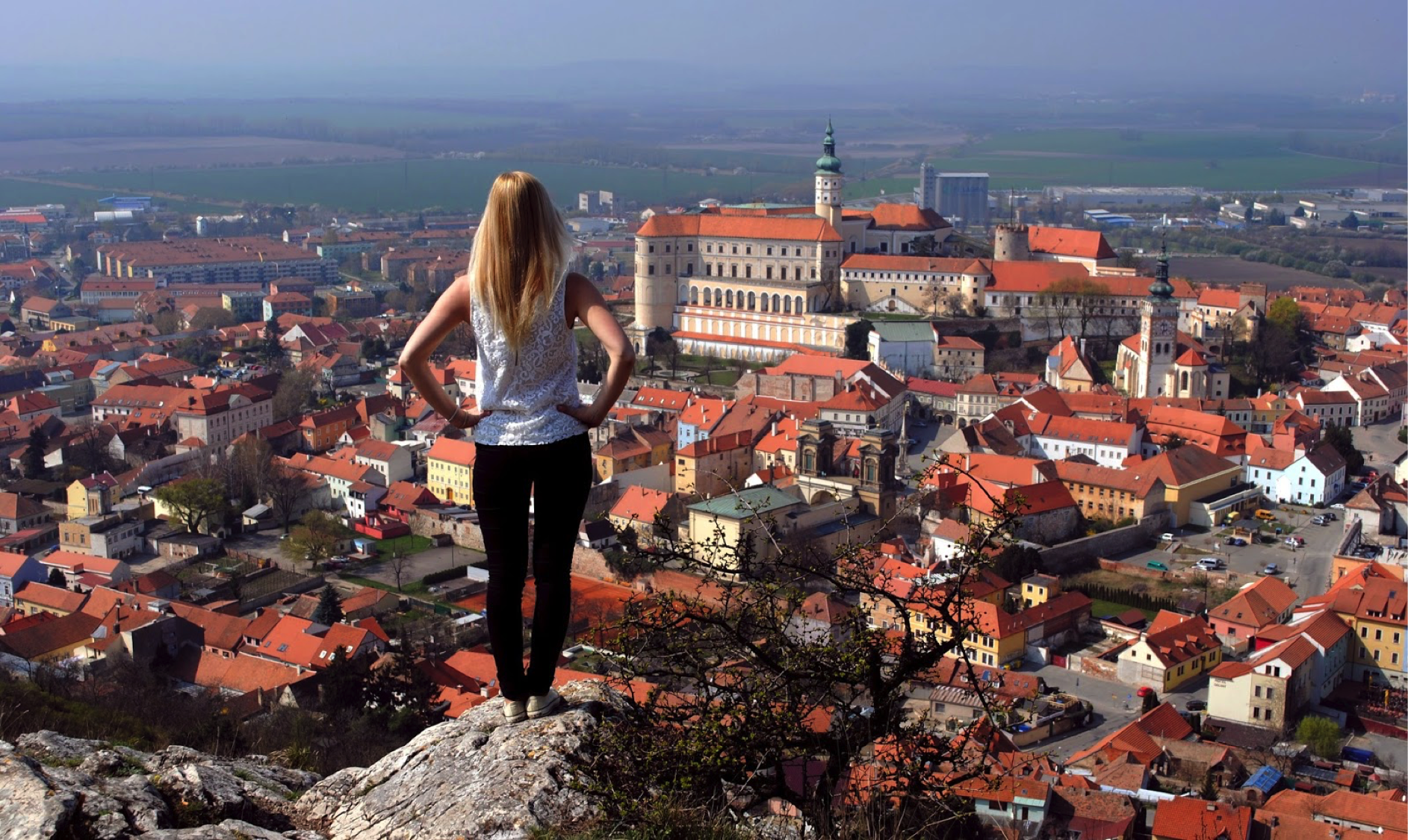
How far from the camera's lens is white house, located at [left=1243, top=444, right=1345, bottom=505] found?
70.3 feet

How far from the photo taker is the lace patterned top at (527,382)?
10.5 ft

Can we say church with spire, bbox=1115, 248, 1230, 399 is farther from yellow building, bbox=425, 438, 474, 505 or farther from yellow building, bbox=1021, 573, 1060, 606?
yellow building, bbox=425, 438, 474, 505

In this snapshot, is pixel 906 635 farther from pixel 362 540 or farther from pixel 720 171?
pixel 720 171

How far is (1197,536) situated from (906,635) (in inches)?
719

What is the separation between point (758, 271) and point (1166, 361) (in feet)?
34.6

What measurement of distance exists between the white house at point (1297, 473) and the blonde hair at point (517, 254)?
2042 centimetres

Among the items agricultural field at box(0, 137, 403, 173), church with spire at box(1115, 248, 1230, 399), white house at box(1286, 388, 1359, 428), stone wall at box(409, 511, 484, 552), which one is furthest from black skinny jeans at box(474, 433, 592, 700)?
agricultural field at box(0, 137, 403, 173)

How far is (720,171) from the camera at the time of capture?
10550cm

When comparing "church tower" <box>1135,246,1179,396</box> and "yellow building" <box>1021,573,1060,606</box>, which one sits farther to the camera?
"church tower" <box>1135,246,1179,396</box>

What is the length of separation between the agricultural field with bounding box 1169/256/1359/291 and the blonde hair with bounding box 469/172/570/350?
44.6 m

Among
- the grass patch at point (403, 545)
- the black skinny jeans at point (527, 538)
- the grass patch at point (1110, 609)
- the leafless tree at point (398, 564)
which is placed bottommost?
the grass patch at point (403, 545)

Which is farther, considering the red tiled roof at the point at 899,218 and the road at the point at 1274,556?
the red tiled roof at the point at 899,218

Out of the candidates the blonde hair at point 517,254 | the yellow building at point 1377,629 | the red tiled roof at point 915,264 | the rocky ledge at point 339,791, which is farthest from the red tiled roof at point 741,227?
the blonde hair at point 517,254

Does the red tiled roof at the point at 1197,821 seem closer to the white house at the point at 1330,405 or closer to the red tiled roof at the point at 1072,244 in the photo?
the white house at the point at 1330,405
